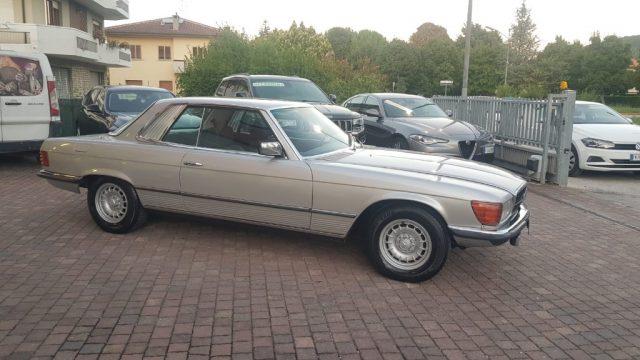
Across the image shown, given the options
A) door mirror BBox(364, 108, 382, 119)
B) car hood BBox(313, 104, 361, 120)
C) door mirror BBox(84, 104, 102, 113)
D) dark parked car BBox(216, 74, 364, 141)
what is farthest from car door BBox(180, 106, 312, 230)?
door mirror BBox(84, 104, 102, 113)

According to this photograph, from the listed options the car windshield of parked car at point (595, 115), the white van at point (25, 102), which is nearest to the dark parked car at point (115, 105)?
the white van at point (25, 102)

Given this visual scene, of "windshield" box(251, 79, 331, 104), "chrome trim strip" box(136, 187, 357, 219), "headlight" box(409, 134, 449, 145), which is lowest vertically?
"chrome trim strip" box(136, 187, 357, 219)

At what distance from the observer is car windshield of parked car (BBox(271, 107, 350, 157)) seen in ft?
18.2

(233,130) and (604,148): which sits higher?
(233,130)

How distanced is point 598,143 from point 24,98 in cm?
1087

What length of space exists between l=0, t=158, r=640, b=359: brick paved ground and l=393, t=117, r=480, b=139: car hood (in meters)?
4.26

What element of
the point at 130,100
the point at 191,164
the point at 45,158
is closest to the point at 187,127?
the point at 191,164

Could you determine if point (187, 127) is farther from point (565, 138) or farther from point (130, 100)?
point (565, 138)

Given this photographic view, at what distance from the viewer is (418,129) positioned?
10742 millimetres

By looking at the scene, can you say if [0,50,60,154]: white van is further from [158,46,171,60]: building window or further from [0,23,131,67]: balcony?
[158,46,171,60]: building window

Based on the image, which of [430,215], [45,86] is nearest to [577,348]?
[430,215]

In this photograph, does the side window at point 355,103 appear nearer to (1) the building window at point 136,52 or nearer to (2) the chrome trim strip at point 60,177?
(2) the chrome trim strip at point 60,177

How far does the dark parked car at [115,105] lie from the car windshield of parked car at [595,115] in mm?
9156

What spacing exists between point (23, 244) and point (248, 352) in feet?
11.1
